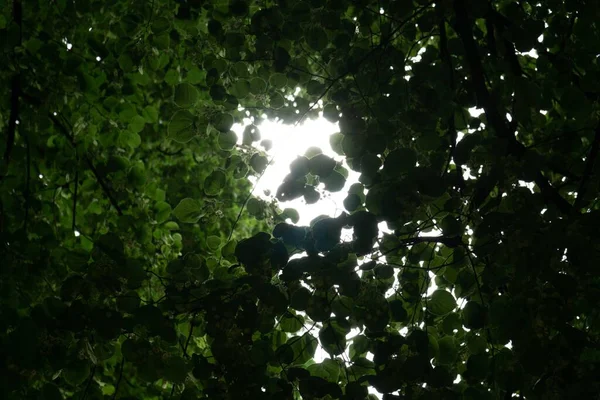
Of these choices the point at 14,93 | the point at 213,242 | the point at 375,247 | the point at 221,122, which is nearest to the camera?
the point at 375,247

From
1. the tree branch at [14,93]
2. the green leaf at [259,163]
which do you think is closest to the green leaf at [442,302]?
the green leaf at [259,163]

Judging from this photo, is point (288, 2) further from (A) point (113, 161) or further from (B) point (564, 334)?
(B) point (564, 334)

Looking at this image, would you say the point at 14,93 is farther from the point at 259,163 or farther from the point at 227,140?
the point at 259,163

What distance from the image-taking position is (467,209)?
5.74 ft

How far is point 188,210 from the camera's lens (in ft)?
6.16

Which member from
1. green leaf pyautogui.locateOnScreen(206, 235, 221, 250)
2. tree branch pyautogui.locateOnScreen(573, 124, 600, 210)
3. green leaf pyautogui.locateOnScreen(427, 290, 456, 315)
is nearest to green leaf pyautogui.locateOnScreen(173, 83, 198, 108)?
green leaf pyautogui.locateOnScreen(206, 235, 221, 250)

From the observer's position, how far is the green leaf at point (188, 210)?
187cm

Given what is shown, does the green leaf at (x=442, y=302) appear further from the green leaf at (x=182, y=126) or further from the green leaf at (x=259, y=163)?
the green leaf at (x=182, y=126)

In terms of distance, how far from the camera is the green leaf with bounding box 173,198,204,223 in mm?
1868

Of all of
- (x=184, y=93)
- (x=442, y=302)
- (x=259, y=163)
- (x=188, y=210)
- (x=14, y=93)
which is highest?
(x=14, y=93)

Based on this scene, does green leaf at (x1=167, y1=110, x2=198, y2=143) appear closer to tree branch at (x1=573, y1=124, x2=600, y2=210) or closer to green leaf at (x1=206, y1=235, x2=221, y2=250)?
green leaf at (x1=206, y1=235, x2=221, y2=250)

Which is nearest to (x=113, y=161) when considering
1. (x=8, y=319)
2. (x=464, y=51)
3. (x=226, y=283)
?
(x=8, y=319)

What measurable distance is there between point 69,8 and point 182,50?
27.4 inches

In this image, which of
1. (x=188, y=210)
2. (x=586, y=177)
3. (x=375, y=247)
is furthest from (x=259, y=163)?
(x=586, y=177)
